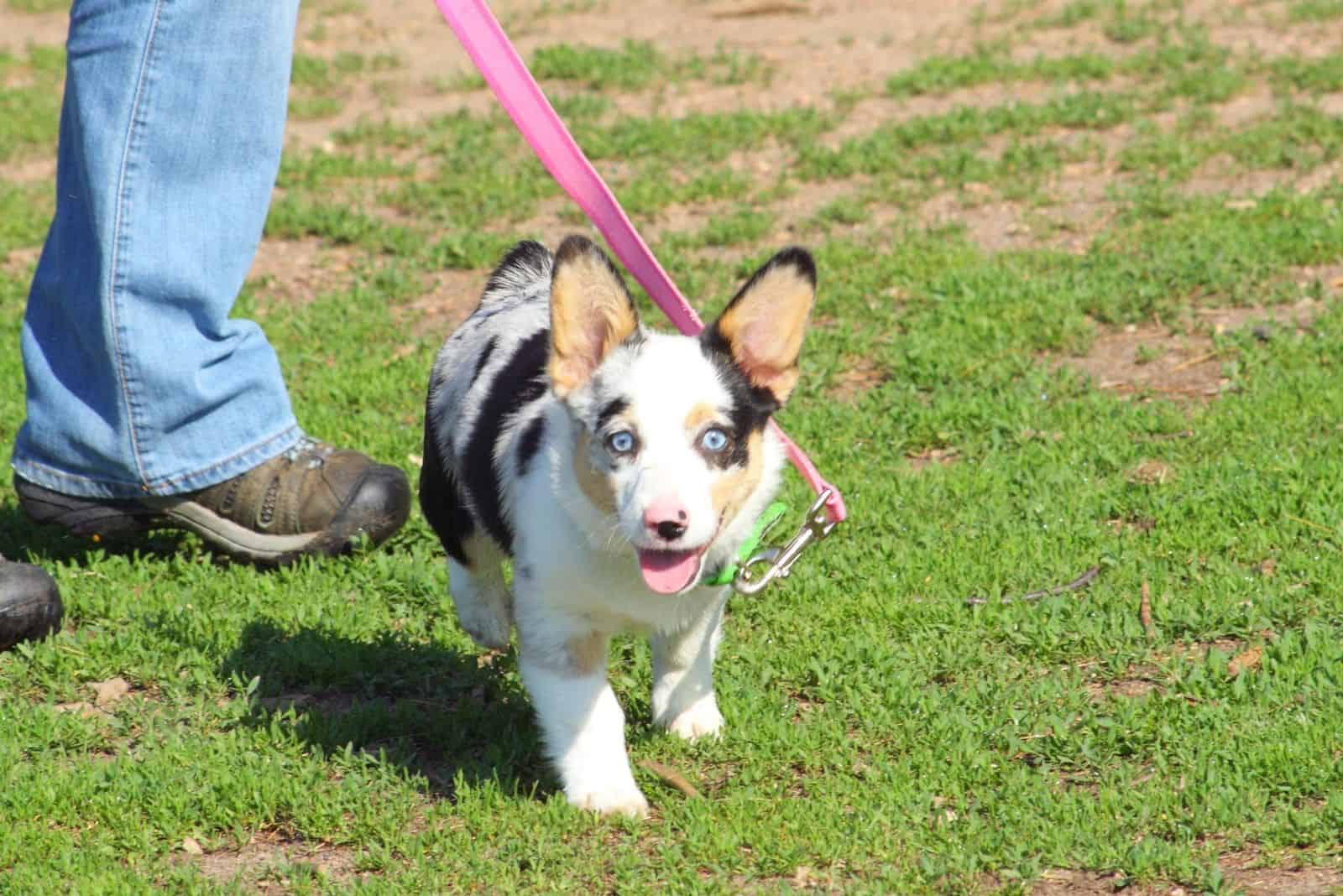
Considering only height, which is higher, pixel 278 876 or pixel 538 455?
pixel 538 455

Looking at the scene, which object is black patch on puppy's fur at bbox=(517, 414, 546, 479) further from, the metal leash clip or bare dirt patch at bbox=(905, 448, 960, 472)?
bare dirt patch at bbox=(905, 448, 960, 472)

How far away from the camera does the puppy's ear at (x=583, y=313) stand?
3.80m

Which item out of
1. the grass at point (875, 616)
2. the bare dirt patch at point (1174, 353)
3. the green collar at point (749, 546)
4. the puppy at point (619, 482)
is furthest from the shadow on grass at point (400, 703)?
the bare dirt patch at point (1174, 353)

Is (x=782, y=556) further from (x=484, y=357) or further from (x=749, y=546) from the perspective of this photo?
(x=484, y=357)

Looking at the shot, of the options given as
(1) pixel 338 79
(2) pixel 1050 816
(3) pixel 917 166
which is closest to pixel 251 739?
(2) pixel 1050 816

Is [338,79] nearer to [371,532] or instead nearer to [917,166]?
[917,166]

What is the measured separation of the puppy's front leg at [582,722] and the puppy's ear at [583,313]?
0.62m

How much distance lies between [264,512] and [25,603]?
818 mm

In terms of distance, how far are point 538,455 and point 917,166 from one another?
17.4 feet

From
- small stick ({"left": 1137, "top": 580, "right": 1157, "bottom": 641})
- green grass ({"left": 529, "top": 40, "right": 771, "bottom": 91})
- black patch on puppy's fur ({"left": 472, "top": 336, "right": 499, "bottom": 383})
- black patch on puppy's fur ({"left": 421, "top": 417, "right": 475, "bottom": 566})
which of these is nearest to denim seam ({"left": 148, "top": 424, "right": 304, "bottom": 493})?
black patch on puppy's fur ({"left": 421, "top": 417, "right": 475, "bottom": 566})

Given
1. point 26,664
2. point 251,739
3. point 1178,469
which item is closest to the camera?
point 251,739

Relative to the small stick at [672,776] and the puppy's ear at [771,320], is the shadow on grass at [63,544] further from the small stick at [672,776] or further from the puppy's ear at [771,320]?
the puppy's ear at [771,320]

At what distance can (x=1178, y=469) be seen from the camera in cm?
562

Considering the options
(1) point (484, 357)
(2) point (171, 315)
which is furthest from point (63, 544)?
(1) point (484, 357)
